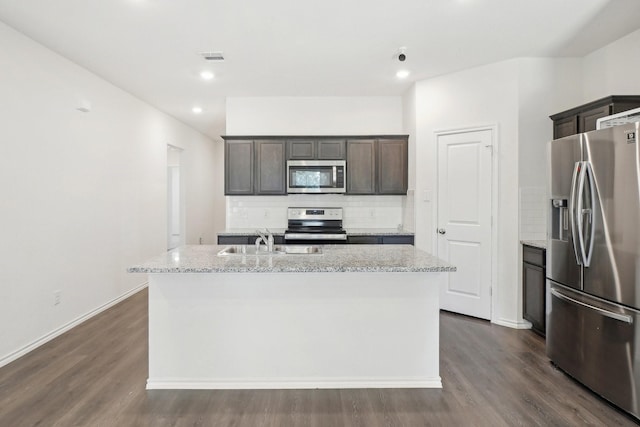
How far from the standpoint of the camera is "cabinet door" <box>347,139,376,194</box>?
4.68 metres

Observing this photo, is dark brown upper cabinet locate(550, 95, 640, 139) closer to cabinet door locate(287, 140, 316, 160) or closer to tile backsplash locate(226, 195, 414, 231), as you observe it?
tile backsplash locate(226, 195, 414, 231)

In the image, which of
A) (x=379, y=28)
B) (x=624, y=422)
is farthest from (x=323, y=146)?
(x=624, y=422)

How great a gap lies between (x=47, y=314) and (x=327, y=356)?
272cm

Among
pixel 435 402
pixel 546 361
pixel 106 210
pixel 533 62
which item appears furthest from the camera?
pixel 106 210

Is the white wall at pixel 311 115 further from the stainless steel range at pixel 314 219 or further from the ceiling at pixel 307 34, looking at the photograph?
the stainless steel range at pixel 314 219

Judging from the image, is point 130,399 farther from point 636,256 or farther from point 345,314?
point 636,256

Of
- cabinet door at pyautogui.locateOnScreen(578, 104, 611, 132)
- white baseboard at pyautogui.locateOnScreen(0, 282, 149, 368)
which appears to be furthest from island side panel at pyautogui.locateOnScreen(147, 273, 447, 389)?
cabinet door at pyautogui.locateOnScreen(578, 104, 611, 132)

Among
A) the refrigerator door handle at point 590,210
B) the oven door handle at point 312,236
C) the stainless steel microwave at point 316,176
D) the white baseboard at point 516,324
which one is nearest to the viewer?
the refrigerator door handle at point 590,210

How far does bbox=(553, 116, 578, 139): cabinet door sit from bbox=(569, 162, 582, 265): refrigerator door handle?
951mm

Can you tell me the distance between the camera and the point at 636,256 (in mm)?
2004

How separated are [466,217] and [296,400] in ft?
8.90

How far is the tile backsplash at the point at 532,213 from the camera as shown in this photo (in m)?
3.53

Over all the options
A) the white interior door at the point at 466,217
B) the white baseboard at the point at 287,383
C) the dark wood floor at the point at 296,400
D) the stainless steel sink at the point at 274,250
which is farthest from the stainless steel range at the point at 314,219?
the white baseboard at the point at 287,383

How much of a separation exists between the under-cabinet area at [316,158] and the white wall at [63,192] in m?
1.36
